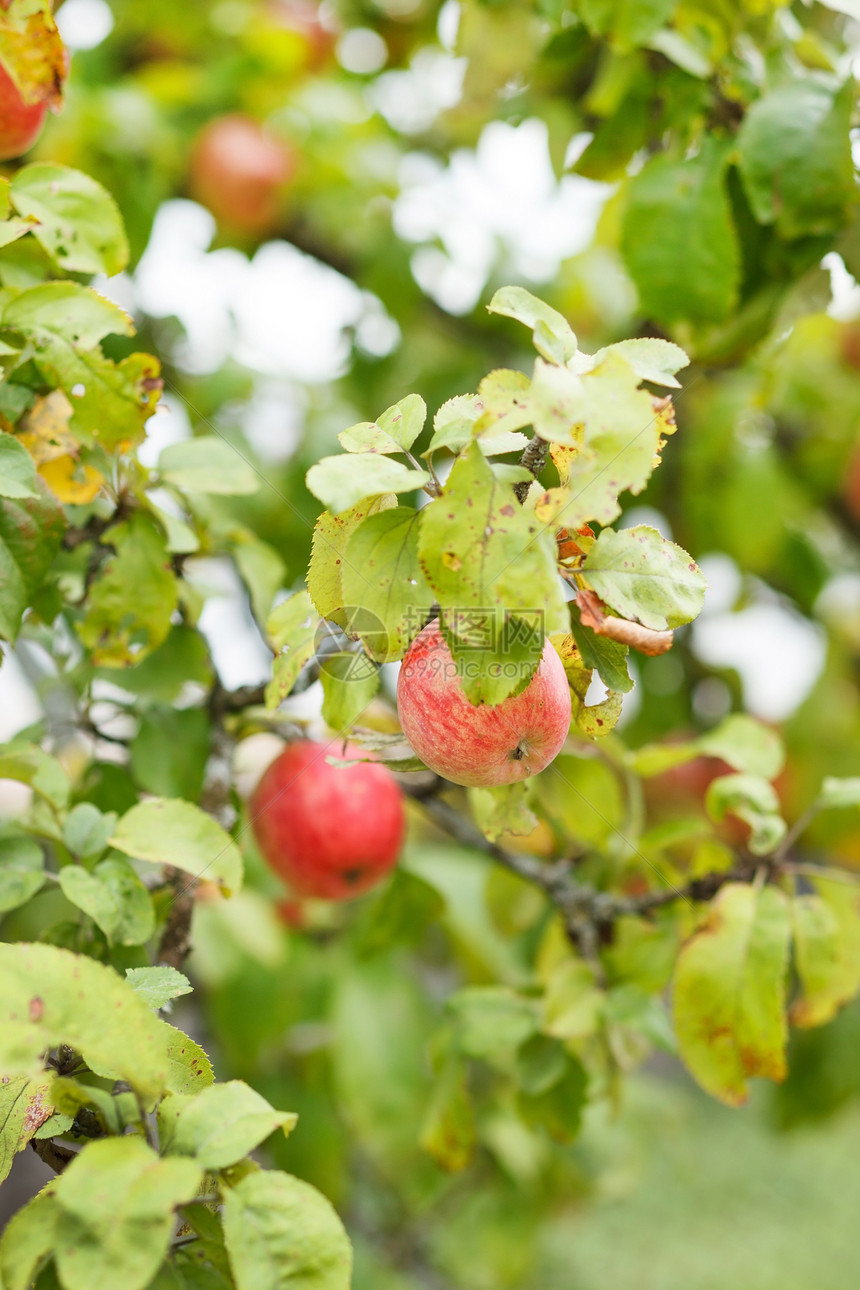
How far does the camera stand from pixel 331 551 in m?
0.46

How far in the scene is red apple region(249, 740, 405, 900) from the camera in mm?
864

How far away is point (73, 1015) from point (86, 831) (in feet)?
0.70

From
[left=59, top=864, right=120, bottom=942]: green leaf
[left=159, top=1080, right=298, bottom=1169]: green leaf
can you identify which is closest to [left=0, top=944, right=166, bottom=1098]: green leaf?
[left=159, top=1080, right=298, bottom=1169]: green leaf

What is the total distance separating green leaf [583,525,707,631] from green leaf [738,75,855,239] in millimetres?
390

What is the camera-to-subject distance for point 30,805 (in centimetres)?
61

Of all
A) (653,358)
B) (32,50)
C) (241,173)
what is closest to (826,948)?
(653,358)

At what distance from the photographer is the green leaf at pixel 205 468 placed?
63 cm

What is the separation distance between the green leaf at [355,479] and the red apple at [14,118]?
36cm

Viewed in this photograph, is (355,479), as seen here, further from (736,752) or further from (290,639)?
(736,752)

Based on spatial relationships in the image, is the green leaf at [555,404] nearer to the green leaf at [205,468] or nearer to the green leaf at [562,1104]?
the green leaf at [205,468]

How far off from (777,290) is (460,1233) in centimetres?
127

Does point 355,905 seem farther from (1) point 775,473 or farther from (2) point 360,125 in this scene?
(2) point 360,125

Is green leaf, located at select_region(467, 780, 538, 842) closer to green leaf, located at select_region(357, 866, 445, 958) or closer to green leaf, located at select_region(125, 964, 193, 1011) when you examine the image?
green leaf, located at select_region(125, 964, 193, 1011)

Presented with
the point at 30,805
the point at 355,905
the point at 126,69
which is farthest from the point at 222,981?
the point at 126,69
